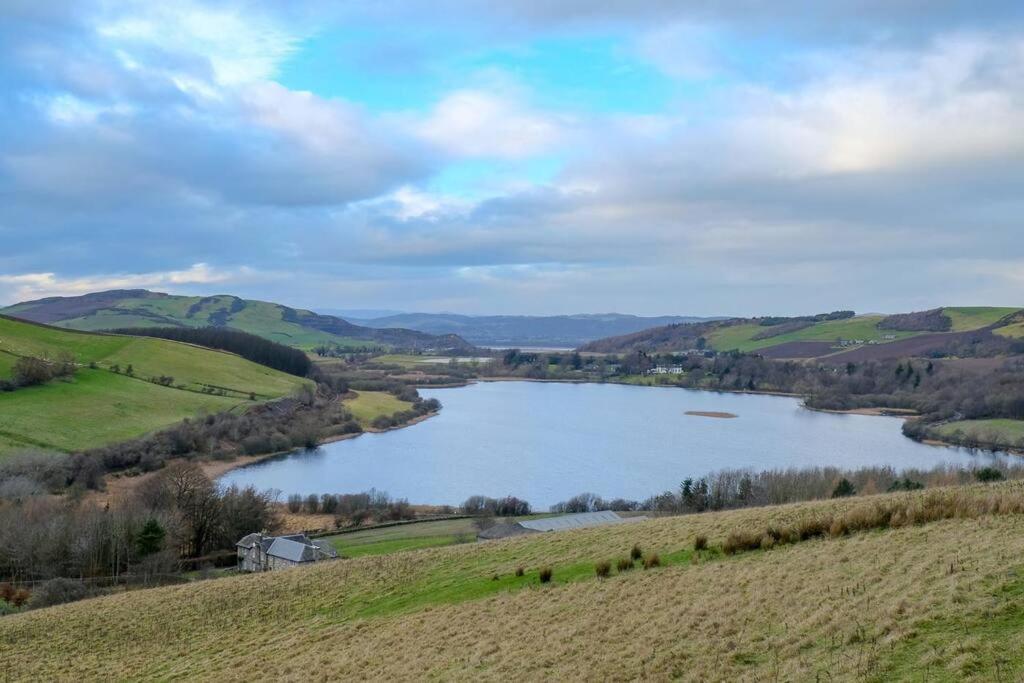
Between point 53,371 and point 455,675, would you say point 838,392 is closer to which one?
point 53,371

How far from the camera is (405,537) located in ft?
116

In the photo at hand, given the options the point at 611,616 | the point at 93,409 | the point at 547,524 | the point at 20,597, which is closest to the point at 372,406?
the point at 93,409

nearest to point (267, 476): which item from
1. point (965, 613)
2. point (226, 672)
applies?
point (226, 672)

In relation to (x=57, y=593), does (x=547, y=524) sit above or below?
above

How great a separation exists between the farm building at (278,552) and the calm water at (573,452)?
18.9 m

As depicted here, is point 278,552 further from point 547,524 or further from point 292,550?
point 547,524

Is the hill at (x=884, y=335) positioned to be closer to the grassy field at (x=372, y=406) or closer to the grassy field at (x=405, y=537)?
the grassy field at (x=372, y=406)

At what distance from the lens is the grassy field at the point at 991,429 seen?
72062 mm

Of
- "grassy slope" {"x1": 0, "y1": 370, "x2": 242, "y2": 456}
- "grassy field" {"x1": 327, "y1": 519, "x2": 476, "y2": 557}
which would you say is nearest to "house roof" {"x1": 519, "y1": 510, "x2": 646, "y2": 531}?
"grassy field" {"x1": 327, "y1": 519, "x2": 476, "y2": 557}

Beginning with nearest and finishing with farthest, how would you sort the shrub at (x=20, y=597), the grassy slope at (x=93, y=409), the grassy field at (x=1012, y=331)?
the shrub at (x=20, y=597) → the grassy slope at (x=93, y=409) → the grassy field at (x=1012, y=331)

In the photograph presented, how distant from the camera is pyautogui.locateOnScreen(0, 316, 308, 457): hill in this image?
5897 cm

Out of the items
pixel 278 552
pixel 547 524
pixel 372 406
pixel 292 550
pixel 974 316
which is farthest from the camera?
pixel 974 316

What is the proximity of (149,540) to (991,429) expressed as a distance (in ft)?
258

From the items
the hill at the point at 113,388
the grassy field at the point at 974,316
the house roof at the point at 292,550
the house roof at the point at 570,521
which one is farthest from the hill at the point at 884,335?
the house roof at the point at 292,550
